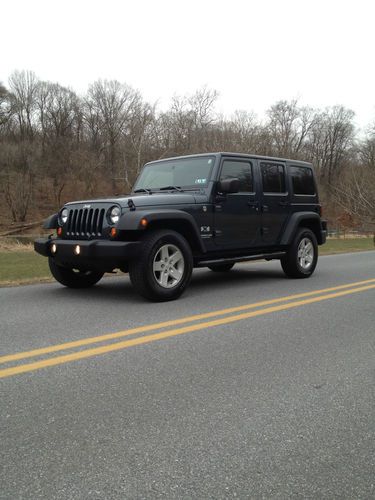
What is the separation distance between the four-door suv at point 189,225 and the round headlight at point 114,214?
1 centimetres

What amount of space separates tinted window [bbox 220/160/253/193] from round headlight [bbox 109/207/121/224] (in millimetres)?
1981

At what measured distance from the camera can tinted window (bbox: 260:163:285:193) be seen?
854 cm

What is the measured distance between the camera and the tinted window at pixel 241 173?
7718mm

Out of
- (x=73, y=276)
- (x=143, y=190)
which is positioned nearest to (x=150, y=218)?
(x=143, y=190)

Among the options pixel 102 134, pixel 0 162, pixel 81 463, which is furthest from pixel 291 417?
pixel 102 134

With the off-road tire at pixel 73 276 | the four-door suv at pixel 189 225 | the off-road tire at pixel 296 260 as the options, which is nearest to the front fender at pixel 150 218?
the four-door suv at pixel 189 225

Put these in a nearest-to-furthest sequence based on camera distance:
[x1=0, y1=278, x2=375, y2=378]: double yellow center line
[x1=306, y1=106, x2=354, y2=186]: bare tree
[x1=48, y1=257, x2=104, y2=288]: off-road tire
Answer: [x1=0, y1=278, x2=375, y2=378]: double yellow center line < [x1=48, y1=257, x2=104, y2=288]: off-road tire < [x1=306, y1=106, x2=354, y2=186]: bare tree

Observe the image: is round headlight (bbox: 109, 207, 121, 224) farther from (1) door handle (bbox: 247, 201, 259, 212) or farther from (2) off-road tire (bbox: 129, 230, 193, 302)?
(1) door handle (bbox: 247, 201, 259, 212)

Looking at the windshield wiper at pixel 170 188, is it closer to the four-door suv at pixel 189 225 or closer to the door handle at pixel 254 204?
the four-door suv at pixel 189 225

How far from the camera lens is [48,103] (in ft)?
186

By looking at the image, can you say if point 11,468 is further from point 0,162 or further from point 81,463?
point 0,162

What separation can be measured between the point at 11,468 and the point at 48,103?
195 ft

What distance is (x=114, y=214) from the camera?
6.39m

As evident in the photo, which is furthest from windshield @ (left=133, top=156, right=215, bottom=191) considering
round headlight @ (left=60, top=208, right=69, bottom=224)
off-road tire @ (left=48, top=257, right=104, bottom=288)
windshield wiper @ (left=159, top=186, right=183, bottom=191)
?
off-road tire @ (left=48, top=257, right=104, bottom=288)
